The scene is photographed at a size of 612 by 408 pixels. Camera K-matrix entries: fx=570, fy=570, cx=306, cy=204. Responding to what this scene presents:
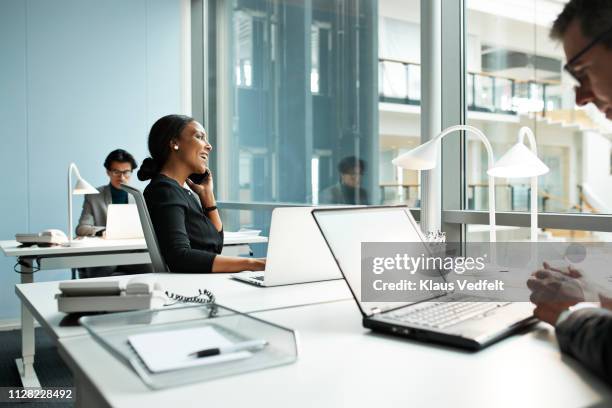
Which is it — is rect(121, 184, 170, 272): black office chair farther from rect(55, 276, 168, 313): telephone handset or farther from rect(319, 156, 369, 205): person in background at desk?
rect(319, 156, 369, 205): person in background at desk

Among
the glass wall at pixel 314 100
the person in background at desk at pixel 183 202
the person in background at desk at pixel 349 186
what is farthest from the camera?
the person in background at desk at pixel 349 186

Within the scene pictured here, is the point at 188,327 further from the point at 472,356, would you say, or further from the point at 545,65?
the point at 545,65

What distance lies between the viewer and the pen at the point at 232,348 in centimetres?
101

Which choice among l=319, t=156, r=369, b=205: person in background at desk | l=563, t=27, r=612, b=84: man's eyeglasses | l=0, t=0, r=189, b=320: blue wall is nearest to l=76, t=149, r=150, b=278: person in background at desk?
l=0, t=0, r=189, b=320: blue wall

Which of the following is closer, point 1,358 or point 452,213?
point 452,213

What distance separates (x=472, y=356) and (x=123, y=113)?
490 cm

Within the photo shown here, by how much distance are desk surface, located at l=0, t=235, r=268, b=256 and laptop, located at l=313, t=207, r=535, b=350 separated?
1.77 metres

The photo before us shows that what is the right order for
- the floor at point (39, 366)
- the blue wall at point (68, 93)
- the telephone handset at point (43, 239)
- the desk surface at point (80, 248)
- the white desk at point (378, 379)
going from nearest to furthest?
the white desk at point (378, 379)
the floor at point (39, 366)
the desk surface at point (80, 248)
the telephone handset at point (43, 239)
the blue wall at point (68, 93)

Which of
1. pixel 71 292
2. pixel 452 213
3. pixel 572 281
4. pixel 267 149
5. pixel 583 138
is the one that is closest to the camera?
pixel 572 281

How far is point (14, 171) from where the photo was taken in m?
4.82

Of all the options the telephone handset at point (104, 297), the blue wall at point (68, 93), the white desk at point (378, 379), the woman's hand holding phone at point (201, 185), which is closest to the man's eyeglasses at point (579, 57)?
the white desk at point (378, 379)

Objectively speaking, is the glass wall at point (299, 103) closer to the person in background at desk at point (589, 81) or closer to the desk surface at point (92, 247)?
the desk surface at point (92, 247)

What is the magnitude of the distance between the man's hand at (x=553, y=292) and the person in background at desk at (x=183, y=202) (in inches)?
44.0

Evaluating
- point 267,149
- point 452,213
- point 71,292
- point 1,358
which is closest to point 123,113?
point 267,149
